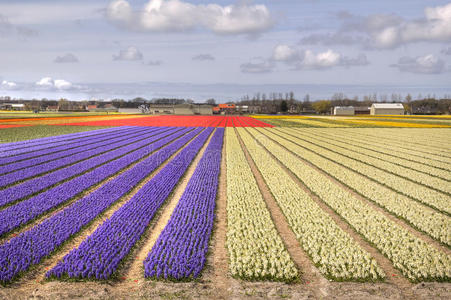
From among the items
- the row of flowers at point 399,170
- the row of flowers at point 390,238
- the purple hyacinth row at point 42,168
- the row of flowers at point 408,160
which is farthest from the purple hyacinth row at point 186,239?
the row of flowers at point 408,160

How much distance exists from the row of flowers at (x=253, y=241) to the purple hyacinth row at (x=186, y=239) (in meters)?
0.74

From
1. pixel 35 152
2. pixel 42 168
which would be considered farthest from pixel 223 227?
pixel 35 152

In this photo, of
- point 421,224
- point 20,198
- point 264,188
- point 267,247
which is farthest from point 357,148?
point 20,198

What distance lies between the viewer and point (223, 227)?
11.2 metres

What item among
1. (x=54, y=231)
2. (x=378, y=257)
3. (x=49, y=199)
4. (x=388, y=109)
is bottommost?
(x=378, y=257)

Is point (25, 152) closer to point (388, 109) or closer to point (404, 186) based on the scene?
point (404, 186)

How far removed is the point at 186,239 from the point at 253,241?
1.88 meters

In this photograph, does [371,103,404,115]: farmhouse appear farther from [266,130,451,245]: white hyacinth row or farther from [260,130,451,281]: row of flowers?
[260,130,451,281]: row of flowers

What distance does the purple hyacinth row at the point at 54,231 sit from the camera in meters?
8.34

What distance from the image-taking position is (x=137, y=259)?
8.88 meters

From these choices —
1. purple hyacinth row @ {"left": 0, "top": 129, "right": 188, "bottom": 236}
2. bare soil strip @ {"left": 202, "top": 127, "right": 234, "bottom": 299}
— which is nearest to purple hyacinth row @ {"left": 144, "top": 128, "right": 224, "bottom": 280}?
bare soil strip @ {"left": 202, "top": 127, "right": 234, "bottom": 299}

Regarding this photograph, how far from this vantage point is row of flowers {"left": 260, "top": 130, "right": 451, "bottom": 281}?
842cm

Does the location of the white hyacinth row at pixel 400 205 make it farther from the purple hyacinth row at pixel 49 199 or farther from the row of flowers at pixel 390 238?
the purple hyacinth row at pixel 49 199

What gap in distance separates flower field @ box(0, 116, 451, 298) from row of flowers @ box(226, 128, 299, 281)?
0.04m
